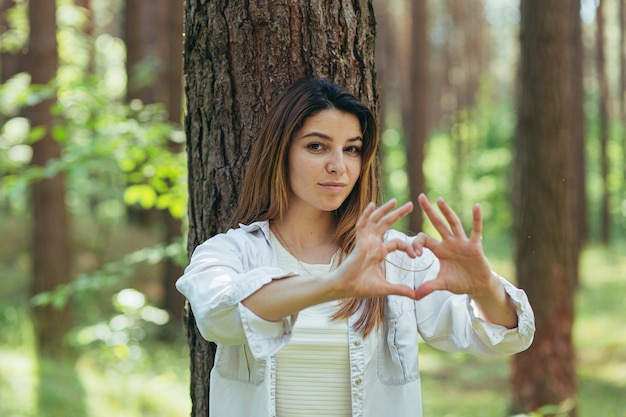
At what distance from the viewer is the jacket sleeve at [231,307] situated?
2.11 m

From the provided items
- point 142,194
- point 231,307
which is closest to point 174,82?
point 142,194

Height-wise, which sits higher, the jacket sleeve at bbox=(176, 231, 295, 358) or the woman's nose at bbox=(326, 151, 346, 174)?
the woman's nose at bbox=(326, 151, 346, 174)

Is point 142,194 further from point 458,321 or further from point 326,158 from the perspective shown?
point 458,321

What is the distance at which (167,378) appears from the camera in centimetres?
954

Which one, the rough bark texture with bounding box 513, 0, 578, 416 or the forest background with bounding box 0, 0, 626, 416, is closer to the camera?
the forest background with bounding box 0, 0, 626, 416

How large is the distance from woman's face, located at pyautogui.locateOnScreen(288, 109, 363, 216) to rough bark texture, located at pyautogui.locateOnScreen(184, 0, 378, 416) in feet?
1.17

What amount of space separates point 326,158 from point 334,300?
499 millimetres

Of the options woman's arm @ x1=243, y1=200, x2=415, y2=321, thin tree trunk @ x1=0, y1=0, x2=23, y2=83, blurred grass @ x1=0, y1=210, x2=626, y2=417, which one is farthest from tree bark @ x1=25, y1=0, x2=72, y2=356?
woman's arm @ x1=243, y1=200, x2=415, y2=321

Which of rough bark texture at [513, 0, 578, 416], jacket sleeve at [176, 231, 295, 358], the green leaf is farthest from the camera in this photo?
rough bark texture at [513, 0, 578, 416]

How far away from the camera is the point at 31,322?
10664 mm

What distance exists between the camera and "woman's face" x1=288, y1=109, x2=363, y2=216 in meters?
2.52

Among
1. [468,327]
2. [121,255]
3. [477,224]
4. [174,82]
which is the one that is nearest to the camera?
[477,224]

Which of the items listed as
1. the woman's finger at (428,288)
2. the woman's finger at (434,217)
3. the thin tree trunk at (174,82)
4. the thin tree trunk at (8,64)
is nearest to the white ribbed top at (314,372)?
the woman's finger at (428,288)

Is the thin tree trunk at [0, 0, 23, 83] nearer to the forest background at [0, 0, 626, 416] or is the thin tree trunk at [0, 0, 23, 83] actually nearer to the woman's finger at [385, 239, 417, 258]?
the forest background at [0, 0, 626, 416]
